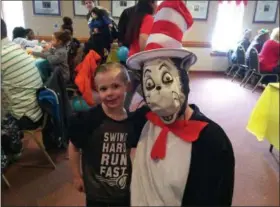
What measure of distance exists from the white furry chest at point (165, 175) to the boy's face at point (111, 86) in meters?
0.15

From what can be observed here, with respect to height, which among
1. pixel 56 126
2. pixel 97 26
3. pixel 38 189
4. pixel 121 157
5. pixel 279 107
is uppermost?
pixel 97 26

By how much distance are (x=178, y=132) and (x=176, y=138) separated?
0.5 inches

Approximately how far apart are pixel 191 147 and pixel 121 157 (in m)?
0.22

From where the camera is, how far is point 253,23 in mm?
5137

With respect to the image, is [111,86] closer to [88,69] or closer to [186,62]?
[186,62]

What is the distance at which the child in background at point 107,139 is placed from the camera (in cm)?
74

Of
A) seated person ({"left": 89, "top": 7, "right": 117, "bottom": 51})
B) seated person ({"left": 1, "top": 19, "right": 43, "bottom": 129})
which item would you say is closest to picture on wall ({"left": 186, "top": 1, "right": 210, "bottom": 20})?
seated person ({"left": 1, "top": 19, "right": 43, "bottom": 129})

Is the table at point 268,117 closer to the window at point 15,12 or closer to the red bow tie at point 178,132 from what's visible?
the red bow tie at point 178,132

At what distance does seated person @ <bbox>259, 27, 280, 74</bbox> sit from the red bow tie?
3361 millimetres

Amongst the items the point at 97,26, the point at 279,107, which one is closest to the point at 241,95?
the point at 279,107

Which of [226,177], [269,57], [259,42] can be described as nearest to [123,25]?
[226,177]

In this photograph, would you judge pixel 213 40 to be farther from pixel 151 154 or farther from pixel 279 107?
pixel 151 154

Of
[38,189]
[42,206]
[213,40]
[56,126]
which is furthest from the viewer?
[213,40]

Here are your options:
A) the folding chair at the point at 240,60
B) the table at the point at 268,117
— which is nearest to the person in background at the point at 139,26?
A: the table at the point at 268,117
